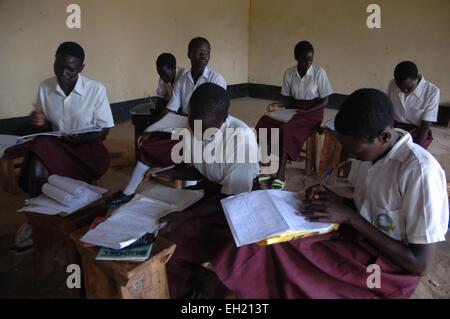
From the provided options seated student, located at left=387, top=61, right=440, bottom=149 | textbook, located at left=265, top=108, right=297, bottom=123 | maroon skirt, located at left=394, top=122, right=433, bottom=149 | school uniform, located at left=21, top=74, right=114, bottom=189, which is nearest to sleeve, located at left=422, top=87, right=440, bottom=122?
seated student, located at left=387, top=61, right=440, bottom=149

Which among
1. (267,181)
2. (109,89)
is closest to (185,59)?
(109,89)

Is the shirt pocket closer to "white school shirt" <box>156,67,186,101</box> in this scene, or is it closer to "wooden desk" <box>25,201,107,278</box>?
"wooden desk" <box>25,201,107,278</box>

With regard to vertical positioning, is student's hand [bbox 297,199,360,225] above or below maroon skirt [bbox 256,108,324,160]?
below

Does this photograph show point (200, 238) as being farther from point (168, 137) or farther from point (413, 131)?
point (413, 131)

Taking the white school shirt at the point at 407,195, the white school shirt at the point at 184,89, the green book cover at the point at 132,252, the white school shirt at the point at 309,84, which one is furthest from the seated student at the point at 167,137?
the white school shirt at the point at 407,195

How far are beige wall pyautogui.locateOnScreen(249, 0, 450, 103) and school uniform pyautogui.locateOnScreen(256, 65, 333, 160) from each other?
8.64ft

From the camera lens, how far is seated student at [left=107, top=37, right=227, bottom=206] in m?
2.29

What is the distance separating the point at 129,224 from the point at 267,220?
479mm

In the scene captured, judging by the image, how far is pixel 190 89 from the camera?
2742 mm

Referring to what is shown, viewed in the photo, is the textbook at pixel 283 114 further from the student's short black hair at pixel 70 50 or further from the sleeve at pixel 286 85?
the student's short black hair at pixel 70 50

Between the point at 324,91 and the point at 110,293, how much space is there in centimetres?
263

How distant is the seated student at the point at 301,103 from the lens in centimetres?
299

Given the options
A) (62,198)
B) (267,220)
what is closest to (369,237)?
(267,220)
